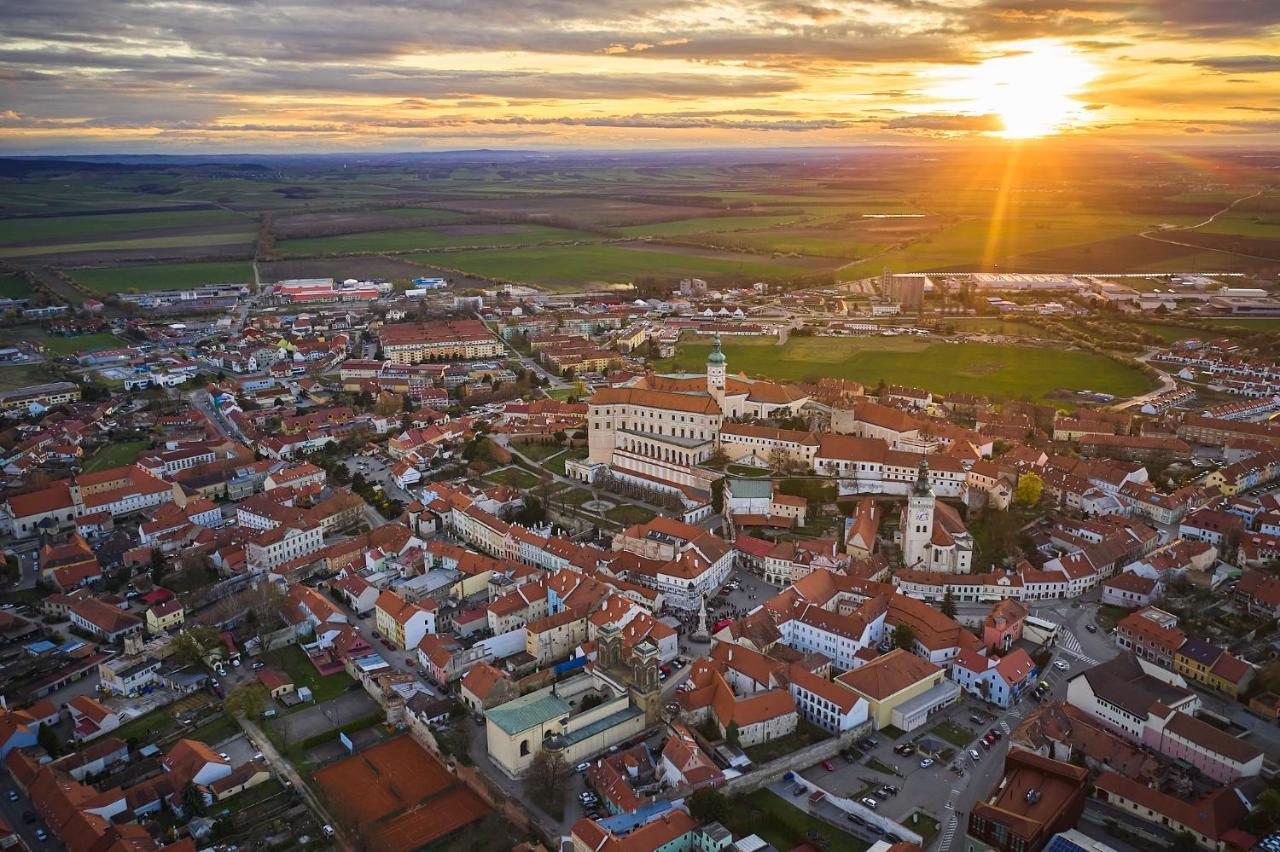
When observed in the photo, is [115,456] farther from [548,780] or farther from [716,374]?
[548,780]

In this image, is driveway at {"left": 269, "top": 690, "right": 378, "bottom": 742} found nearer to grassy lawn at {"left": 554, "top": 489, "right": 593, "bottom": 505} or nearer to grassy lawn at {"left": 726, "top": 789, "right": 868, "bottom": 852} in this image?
grassy lawn at {"left": 726, "top": 789, "right": 868, "bottom": 852}

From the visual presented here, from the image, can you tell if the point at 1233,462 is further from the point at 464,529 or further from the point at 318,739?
the point at 318,739

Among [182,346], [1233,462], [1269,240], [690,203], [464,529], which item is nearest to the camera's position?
[464,529]

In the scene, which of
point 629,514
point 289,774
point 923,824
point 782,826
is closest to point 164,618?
point 289,774

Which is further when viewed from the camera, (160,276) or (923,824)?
(160,276)

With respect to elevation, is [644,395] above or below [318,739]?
above

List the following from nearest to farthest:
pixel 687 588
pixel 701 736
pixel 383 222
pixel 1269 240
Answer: pixel 701 736, pixel 687 588, pixel 1269 240, pixel 383 222

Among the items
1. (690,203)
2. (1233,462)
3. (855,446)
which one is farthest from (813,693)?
(690,203)
